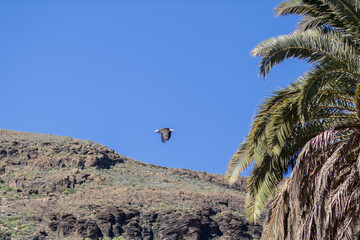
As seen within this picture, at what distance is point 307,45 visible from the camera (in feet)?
40.5

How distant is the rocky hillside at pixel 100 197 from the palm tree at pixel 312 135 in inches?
1829

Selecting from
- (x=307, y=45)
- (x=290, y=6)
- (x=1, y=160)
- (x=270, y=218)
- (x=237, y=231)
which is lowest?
(x=270, y=218)

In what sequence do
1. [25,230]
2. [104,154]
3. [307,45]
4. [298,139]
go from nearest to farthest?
[307,45] → [298,139] → [25,230] → [104,154]

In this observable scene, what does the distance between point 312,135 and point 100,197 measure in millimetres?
60278

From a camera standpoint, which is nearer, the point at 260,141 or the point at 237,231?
the point at 260,141

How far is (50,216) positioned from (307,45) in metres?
53.0

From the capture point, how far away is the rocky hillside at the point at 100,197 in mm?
61469

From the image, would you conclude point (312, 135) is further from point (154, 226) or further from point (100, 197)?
point (100, 197)

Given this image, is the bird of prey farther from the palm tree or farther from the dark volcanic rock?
the dark volcanic rock

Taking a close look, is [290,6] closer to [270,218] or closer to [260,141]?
[260,141]

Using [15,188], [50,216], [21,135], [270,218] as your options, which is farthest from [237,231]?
[270,218]

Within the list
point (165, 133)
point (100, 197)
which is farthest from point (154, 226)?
point (165, 133)

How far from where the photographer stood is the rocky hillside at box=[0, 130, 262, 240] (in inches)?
2420

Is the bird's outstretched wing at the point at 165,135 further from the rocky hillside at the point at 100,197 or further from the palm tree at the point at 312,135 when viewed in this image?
the rocky hillside at the point at 100,197
